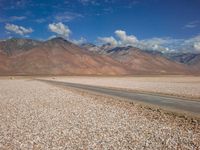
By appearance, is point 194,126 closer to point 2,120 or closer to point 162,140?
point 162,140

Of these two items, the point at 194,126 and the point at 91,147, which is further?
the point at 194,126

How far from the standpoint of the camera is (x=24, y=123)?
50.5 ft

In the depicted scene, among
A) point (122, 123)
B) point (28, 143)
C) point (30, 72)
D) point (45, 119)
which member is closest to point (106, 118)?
point (122, 123)

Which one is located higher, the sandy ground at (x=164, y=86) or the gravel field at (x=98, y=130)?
the sandy ground at (x=164, y=86)

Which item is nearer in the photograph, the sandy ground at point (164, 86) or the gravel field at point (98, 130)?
the gravel field at point (98, 130)

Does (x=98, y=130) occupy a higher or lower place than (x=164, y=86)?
lower

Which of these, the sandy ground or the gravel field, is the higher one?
the sandy ground

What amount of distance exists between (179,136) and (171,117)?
4.63 m

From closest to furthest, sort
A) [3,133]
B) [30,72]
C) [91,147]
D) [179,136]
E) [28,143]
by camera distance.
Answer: [91,147] < [28,143] < [179,136] < [3,133] < [30,72]

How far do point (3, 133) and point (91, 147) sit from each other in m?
5.35

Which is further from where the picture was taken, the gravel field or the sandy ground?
the sandy ground

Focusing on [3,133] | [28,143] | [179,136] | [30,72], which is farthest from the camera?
[30,72]

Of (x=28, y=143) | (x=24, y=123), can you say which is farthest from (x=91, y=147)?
(x=24, y=123)

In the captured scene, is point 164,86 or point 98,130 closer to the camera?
point 98,130
